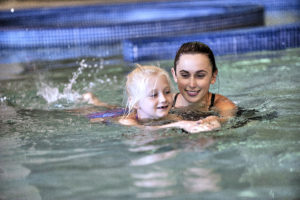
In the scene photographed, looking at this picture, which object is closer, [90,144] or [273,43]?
[90,144]

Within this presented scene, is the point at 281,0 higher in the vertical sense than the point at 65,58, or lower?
higher

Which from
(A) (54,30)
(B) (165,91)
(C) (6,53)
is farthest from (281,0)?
(B) (165,91)

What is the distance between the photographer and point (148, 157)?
2629 millimetres

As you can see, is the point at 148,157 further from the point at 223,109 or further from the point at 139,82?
the point at 223,109

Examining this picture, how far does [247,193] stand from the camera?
2.06 m

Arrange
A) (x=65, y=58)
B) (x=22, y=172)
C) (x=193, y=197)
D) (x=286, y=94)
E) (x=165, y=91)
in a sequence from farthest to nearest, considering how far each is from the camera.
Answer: (x=65, y=58), (x=286, y=94), (x=165, y=91), (x=22, y=172), (x=193, y=197)

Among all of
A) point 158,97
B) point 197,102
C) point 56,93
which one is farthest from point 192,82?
point 56,93

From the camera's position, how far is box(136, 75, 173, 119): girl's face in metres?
3.07

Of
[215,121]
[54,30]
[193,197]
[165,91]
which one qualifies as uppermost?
[54,30]

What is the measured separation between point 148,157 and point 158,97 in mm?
590

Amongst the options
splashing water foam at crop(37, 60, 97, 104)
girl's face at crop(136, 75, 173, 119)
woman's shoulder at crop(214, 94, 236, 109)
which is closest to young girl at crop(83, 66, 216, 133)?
girl's face at crop(136, 75, 173, 119)

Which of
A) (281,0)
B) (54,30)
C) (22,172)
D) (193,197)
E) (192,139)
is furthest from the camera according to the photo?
(281,0)

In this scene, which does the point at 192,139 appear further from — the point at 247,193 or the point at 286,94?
the point at 286,94

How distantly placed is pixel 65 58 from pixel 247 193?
21.3ft
